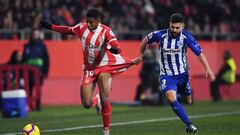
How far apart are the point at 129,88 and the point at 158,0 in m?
3.95

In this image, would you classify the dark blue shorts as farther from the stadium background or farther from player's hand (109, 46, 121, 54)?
the stadium background

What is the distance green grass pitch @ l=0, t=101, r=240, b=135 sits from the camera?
53.9 ft

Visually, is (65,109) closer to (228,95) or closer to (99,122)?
(99,122)

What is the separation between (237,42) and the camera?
33219 millimetres

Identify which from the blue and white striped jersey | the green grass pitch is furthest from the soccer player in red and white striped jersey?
the green grass pitch

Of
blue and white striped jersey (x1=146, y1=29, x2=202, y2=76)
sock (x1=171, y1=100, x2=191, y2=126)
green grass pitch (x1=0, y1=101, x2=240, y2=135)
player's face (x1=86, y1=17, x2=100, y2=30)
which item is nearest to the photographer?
player's face (x1=86, y1=17, x2=100, y2=30)

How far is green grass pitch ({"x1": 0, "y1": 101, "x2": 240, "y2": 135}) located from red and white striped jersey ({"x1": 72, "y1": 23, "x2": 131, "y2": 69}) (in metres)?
1.40

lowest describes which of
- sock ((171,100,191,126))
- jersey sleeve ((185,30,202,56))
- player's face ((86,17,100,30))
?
sock ((171,100,191,126))

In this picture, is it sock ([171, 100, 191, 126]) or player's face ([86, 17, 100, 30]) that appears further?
sock ([171, 100, 191, 126])

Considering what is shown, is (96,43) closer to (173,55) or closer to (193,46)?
(173,55)

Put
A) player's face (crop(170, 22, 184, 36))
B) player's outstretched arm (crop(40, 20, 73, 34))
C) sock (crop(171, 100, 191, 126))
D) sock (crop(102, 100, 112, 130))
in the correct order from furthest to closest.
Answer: player's outstretched arm (crop(40, 20, 73, 34)), player's face (crop(170, 22, 184, 36)), sock (crop(171, 100, 191, 126)), sock (crop(102, 100, 112, 130))

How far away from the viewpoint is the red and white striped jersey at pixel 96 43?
50.7ft

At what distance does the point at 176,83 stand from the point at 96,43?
1.81 meters

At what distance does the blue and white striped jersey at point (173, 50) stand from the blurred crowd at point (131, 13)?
1103cm
